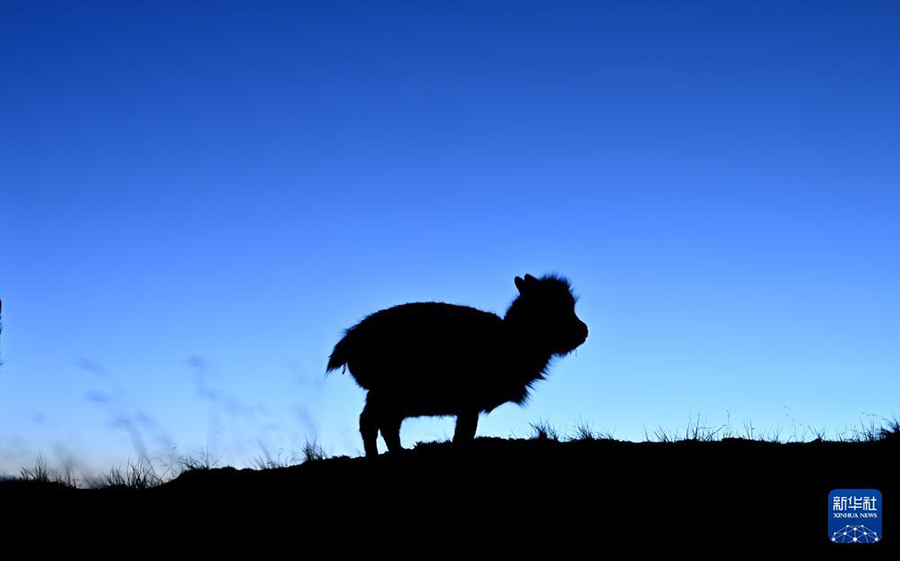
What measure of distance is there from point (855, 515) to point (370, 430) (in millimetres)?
5721

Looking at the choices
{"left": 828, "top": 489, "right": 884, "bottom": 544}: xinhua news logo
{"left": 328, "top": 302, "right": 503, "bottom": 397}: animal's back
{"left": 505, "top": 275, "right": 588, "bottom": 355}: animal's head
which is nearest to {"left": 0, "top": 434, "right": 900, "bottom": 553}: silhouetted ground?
{"left": 828, "top": 489, "right": 884, "bottom": 544}: xinhua news logo

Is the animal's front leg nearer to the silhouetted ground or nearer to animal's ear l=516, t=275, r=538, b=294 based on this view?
the silhouetted ground

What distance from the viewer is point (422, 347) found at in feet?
35.2

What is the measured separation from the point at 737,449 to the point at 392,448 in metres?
4.48

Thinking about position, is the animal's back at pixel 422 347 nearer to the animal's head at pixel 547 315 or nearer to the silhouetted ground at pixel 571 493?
the animal's head at pixel 547 315

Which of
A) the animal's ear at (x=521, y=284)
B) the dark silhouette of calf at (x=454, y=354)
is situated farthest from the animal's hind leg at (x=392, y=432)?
the animal's ear at (x=521, y=284)

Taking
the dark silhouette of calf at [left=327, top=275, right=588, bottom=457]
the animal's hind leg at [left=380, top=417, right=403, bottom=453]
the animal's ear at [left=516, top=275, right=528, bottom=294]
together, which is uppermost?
the animal's ear at [left=516, top=275, right=528, bottom=294]

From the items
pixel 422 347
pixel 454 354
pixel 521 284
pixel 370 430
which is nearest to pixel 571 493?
pixel 454 354

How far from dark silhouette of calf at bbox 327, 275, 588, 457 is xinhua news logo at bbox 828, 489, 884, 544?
12.9ft

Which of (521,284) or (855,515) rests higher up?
(521,284)

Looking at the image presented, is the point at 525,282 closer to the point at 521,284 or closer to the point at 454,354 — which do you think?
the point at 521,284

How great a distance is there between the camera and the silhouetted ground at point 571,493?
8062mm

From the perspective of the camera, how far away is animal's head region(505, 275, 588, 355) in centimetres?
1122

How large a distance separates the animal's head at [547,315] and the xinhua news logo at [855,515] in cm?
383
